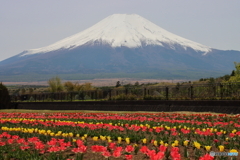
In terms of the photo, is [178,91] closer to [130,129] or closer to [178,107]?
[178,107]

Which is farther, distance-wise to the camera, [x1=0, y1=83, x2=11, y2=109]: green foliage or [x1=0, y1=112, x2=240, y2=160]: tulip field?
[x1=0, y1=83, x2=11, y2=109]: green foliage

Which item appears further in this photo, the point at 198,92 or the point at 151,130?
the point at 198,92

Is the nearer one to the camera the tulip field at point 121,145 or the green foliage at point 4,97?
the tulip field at point 121,145

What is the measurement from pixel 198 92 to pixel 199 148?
73.5ft

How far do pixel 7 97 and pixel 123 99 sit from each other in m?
14.4

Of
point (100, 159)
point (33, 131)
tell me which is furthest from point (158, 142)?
point (33, 131)

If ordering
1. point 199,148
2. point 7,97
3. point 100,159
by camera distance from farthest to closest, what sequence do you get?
point 7,97 < point 199,148 < point 100,159

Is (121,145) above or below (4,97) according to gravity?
below

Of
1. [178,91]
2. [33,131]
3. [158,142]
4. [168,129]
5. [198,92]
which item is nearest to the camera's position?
[158,142]

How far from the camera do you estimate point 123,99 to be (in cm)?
3334

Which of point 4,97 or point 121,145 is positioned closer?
point 121,145

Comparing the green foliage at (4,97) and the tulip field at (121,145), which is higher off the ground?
the green foliage at (4,97)

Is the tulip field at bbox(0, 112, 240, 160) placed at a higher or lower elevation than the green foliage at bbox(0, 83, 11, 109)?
lower

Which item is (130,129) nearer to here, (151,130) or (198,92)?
(151,130)
